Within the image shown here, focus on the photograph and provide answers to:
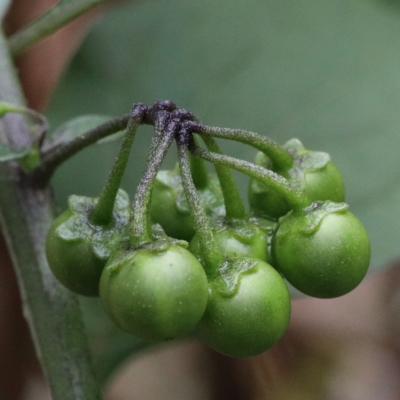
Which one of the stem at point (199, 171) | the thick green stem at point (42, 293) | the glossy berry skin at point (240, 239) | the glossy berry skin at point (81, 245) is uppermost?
the stem at point (199, 171)

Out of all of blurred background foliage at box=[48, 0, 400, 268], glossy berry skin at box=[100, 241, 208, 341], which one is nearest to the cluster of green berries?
glossy berry skin at box=[100, 241, 208, 341]

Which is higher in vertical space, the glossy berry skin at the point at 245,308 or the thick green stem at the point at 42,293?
the glossy berry skin at the point at 245,308

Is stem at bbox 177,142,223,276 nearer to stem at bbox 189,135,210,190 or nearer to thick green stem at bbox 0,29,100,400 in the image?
stem at bbox 189,135,210,190

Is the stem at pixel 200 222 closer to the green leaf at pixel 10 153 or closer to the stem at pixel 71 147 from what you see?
the stem at pixel 71 147

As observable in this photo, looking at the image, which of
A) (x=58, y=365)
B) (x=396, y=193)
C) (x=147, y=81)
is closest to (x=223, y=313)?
(x=58, y=365)

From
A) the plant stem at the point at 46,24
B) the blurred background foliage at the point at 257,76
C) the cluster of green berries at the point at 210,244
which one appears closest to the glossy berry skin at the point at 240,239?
the cluster of green berries at the point at 210,244
